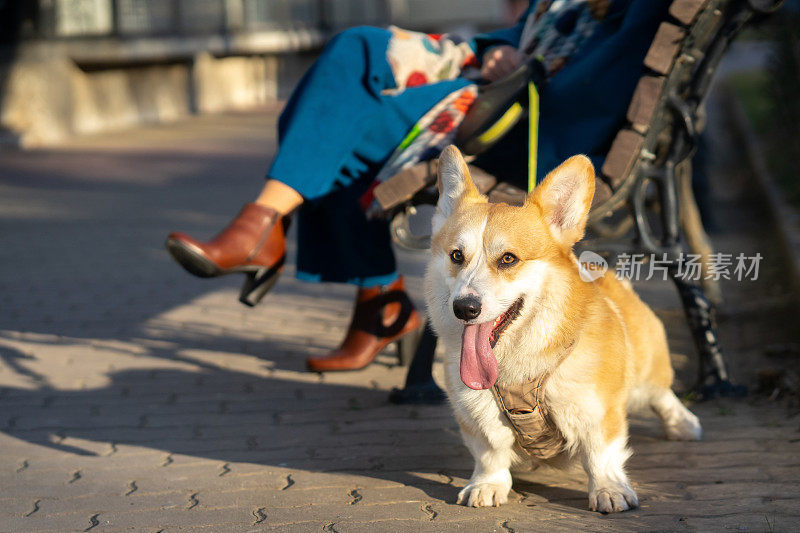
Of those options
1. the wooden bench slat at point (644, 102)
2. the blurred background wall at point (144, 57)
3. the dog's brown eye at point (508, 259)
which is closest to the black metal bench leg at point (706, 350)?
the wooden bench slat at point (644, 102)

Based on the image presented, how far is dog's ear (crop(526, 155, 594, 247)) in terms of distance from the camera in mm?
Result: 3072

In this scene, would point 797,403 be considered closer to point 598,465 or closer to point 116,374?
point 598,465

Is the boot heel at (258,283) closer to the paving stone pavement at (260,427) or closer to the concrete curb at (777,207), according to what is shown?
the paving stone pavement at (260,427)

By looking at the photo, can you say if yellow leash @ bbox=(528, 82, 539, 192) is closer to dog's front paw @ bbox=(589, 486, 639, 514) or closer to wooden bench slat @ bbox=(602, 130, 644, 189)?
wooden bench slat @ bbox=(602, 130, 644, 189)

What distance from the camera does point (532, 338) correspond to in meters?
3.05

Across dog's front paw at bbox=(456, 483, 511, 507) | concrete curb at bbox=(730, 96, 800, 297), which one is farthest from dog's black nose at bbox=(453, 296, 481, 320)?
concrete curb at bbox=(730, 96, 800, 297)

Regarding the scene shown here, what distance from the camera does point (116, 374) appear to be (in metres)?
4.89

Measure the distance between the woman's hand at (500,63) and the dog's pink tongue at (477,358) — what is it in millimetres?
1789

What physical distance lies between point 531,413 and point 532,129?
4.62 feet

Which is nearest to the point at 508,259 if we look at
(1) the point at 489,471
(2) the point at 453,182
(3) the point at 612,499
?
(2) the point at 453,182

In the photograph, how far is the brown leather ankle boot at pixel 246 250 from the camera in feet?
12.6

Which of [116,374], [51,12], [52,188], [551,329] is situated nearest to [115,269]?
[116,374]

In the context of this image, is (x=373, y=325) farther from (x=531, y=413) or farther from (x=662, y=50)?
(x=662, y=50)

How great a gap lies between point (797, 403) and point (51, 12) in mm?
13567
